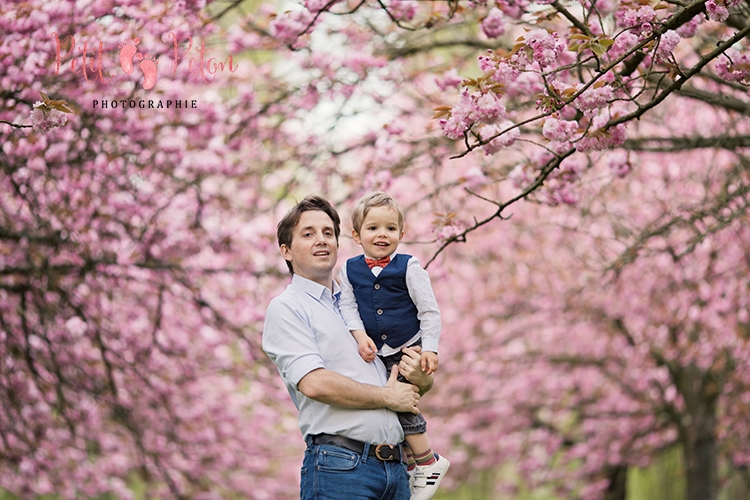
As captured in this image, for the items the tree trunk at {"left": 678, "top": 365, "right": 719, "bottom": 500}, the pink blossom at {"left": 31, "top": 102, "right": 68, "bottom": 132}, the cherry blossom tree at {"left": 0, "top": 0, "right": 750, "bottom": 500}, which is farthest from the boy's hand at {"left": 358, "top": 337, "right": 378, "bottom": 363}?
the tree trunk at {"left": 678, "top": 365, "right": 719, "bottom": 500}

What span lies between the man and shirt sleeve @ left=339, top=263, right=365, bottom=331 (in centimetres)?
2

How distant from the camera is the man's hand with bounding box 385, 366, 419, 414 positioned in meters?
2.65

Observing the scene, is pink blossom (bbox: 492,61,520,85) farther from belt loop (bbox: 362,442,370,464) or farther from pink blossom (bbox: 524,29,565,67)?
belt loop (bbox: 362,442,370,464)

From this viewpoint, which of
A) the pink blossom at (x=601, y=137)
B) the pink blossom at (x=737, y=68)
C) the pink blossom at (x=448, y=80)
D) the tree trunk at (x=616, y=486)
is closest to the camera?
the pink blossom at (x=737, y=68)

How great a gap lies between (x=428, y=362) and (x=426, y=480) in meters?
0.44

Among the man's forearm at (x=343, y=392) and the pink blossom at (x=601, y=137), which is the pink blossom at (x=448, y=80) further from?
the man's forearm at (x=343, y=392)

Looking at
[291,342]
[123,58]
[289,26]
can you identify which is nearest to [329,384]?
[291,342]

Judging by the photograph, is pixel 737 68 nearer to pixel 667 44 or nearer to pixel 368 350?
pixel 667 44

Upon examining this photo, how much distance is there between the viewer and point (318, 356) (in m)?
2.59

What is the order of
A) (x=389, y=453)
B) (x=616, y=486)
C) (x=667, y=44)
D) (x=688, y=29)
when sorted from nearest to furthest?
(x=389, y=453)
(x=667, y=44)
(x=688, y=29)
(x=616, y=486)

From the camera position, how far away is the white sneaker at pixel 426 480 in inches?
112

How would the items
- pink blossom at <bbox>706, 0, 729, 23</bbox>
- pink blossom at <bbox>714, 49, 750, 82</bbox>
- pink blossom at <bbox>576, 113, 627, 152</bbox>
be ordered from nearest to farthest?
pink blossom at <bbox>706, 0, 729, 23</bbox>, pink blossom at <bbox>714, 49, 750, 82</bbox>, pink blossom at <bbox>576, 113, 627, 152</bbox>

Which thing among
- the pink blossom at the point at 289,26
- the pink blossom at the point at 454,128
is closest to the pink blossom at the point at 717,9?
the pink blossom at the point at 454,128

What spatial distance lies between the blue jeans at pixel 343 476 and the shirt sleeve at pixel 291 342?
24 centimetres
